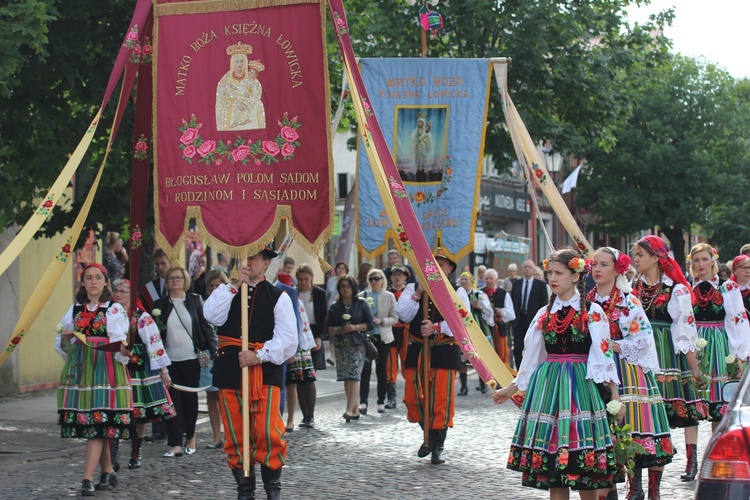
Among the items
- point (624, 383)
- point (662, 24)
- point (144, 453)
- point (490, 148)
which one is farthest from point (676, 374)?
point (662, 24)

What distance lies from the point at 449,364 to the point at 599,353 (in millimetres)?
4062

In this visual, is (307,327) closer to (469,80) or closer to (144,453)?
(144,453)

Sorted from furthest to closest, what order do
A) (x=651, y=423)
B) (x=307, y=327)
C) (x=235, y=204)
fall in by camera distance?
1. (x=307, y=327)
2. (x=235, y=204)
3. (x=651, y=423)

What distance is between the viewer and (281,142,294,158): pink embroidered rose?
8.58 m

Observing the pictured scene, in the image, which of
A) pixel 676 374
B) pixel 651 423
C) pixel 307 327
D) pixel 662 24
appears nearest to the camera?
pixel 651 423

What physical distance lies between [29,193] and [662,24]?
15.6 m

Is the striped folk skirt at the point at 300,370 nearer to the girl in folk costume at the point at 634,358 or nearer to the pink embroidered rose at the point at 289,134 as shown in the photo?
the pink embroidered rose at the point at 289,134

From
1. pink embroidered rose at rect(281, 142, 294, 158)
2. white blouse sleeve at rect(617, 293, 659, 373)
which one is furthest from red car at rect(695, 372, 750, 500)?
pink embroidered rose at rect(281, 142, 294, 158)

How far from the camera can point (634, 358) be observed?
316 inches

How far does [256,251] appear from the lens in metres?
8.45

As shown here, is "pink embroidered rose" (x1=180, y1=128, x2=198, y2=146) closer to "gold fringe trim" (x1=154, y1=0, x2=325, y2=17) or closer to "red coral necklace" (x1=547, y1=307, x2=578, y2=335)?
"gold fringe trim" (x1=154, y1=0, x2=325, y2=17)

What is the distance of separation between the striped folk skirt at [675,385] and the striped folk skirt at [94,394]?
14.3ft

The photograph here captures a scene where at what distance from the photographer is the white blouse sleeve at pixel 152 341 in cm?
1031

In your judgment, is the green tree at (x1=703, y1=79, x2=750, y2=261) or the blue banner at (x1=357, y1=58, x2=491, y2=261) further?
the green tree at (x1=703, y1=79, x2=750, y2=261)
